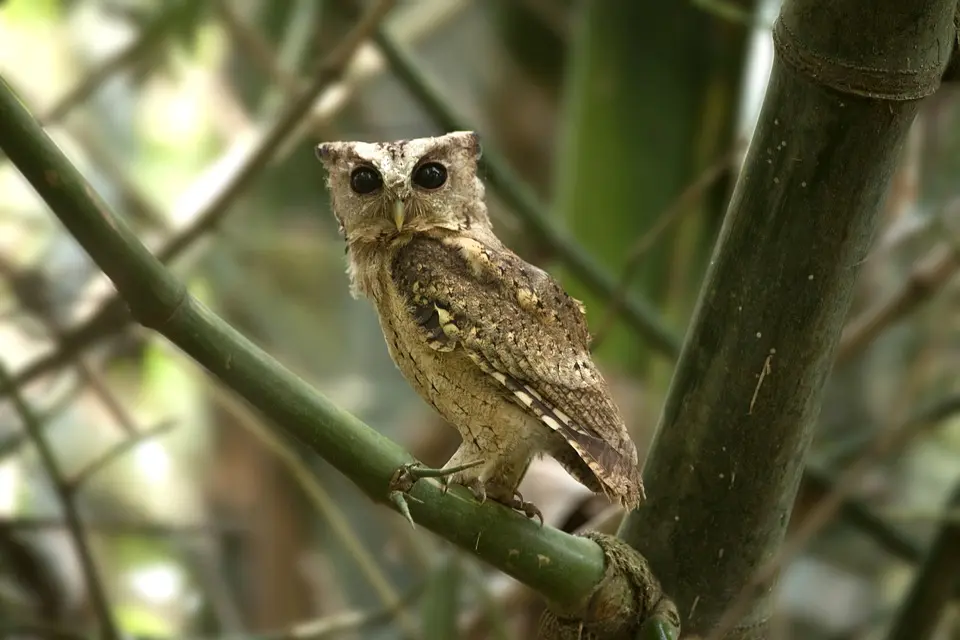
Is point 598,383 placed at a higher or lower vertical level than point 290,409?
higher

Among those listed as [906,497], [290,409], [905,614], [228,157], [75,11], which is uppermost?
[75,11]

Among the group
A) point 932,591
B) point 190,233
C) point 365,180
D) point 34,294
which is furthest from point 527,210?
point 34,294

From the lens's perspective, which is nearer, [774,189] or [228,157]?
[774,189]

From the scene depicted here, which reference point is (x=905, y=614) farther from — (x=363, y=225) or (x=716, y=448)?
(x=363, y=225)

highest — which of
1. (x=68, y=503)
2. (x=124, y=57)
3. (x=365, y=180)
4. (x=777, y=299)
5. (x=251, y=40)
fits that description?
(x=251, y=40)

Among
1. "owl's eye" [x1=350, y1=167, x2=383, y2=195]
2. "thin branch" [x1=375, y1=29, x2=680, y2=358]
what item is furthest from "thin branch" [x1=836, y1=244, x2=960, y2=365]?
"owl's eye" [x1=350, y1=167, x2=383, y2=195]

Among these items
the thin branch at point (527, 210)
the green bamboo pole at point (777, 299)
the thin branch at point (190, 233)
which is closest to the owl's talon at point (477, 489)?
the green bamboo pole at point (777, 299)

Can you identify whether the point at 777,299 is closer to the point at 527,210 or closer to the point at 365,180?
the point at 365,180

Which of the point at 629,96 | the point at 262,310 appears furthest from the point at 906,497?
the point at 262,310
